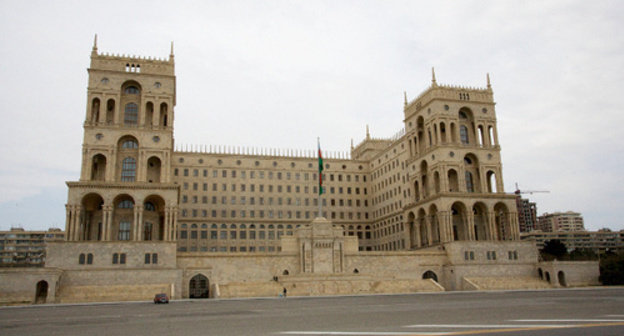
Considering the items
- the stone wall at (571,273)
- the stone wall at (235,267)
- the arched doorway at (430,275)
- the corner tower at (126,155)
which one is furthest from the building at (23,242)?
the stone wall at (571,273)

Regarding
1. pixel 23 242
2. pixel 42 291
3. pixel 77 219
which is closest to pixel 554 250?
pixel 77 219

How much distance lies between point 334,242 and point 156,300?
2774 centimetres

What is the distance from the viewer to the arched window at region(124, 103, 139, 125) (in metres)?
70.2

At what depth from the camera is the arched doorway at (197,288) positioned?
61750 mm

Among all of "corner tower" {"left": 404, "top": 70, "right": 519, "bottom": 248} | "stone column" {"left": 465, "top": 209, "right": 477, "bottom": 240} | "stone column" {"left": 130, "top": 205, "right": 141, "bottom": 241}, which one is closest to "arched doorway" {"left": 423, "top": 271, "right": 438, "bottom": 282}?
"corner tower" {"left": 404, "top": 70, "right": 519, "bottom": 248}

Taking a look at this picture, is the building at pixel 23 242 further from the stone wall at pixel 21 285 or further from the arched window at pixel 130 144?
the stone wall at pixel 21 285

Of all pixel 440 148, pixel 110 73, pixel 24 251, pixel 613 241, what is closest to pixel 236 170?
pixel 110 73

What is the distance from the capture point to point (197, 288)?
62.1 metres

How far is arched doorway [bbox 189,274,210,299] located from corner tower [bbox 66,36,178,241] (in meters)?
5.94

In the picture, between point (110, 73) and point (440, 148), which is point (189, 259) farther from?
point (440, 148)

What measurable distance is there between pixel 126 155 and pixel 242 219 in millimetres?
29073

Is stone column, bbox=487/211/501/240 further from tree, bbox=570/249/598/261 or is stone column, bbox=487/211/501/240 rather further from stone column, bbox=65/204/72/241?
stone column, bbox=65/204/72/241

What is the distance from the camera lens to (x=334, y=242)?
221 feet

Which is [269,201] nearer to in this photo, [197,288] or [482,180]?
[197,288]
